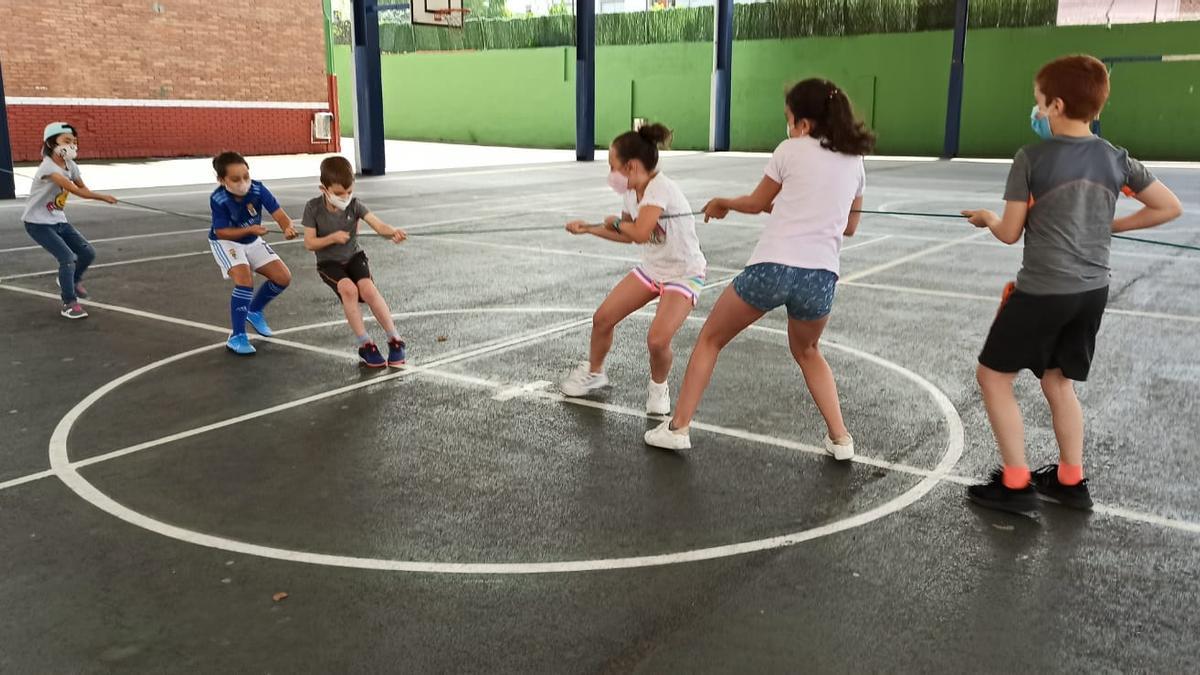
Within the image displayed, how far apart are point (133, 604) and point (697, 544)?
1.86 metres

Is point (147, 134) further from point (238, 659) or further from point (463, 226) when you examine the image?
point (238, 659)

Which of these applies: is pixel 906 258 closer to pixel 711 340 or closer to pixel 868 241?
pixel 868 241

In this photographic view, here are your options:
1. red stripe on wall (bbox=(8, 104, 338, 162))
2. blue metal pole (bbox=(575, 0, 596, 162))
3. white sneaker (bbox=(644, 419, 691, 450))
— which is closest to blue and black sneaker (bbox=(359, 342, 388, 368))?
white sneaker (bbox=(644, 419, 691, 450))

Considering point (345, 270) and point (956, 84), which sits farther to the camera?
point (956, 84)

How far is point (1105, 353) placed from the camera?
6367 mm

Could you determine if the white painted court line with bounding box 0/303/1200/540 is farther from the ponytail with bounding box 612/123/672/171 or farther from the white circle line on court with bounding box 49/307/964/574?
the ponytail with bounding box 612/123/672/171

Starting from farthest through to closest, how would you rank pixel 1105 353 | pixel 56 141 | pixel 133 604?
pixel 56 141, pixel 1105 353, pixel 133 604

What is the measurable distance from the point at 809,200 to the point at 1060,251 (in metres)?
0.94

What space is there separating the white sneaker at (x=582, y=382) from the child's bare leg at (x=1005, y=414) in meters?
2.18

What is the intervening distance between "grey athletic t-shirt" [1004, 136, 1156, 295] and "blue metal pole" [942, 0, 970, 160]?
25132mm

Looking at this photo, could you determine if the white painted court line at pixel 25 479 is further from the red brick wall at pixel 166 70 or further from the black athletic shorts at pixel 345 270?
the red brick wall at pixel 166 70

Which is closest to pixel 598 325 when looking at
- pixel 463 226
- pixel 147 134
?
pixel 463 226

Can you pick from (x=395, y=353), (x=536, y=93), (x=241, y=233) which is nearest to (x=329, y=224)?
(x=241, y=233)

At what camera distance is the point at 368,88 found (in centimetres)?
2083
